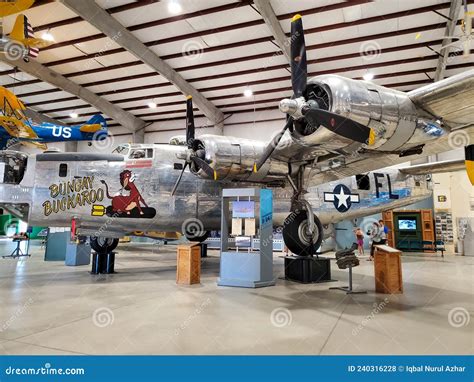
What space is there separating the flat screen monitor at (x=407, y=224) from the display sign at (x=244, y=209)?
13.7 metres

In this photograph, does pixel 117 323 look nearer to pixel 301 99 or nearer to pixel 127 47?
pixel 301 99

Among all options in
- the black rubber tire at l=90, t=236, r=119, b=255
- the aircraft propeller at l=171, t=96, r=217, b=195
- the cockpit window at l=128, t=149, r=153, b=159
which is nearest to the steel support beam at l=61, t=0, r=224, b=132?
the cockpit window at l=128, t=149, r=153, b=159

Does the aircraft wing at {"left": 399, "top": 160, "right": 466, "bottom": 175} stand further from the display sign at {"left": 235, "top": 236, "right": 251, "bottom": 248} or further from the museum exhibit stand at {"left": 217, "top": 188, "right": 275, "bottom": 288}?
the display sign at {"left": 235, "top": 236, "right": 251, "bottom": 248}

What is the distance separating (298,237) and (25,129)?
1412 centimetres

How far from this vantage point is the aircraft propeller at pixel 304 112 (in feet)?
16.6

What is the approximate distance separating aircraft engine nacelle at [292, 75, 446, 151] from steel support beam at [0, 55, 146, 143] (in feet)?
44.3

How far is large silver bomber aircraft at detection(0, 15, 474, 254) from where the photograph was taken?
5.34 meters

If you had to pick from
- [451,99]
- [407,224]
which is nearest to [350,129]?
[451,99]

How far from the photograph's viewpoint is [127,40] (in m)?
13.2

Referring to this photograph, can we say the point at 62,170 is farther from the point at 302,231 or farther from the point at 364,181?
the point at 364,181

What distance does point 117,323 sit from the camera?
4074mm

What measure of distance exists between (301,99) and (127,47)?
10357 millimetres

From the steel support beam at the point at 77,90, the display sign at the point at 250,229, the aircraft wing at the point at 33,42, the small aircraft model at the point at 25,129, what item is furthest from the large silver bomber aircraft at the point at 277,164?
the steel support beam at the point at 77,90

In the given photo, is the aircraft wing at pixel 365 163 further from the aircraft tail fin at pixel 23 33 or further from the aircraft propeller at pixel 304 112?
the aircraft tail fin at pixel 23 33
